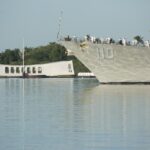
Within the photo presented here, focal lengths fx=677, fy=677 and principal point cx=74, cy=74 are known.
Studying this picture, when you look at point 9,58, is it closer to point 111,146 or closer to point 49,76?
point 49,76

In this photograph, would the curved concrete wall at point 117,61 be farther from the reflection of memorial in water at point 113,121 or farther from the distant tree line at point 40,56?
the distant tree line at point 40,56

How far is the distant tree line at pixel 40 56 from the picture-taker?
131 metres

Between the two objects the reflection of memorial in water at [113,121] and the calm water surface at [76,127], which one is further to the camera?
the reflection of memorial in water at [113,121]

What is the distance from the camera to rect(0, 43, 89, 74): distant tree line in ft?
429

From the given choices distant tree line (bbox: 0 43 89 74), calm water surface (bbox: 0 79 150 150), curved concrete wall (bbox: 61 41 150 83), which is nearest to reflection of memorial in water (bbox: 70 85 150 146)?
calm water surface (bbox: 0 79 150 150)

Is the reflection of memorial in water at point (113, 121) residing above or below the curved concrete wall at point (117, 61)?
below

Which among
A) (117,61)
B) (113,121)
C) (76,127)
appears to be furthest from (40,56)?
(76,127)

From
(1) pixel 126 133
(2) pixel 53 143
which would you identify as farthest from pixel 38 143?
(1) pixel 126 133

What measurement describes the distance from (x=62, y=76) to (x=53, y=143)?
346ft

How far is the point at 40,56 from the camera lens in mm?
134375

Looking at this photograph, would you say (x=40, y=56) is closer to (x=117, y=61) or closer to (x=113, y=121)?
(x=117, y=61)

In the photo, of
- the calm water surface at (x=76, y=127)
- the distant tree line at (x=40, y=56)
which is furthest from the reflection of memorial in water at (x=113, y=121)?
the distant tree line at (x=40, y=56)

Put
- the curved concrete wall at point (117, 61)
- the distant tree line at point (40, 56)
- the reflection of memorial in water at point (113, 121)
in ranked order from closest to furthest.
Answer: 1. the reflection of memorial in water at point (113, 121)
2. the curved concrete wall at point (117, 61)
3. the distant tree line at point (40, 56)

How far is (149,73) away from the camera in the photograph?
197ft
